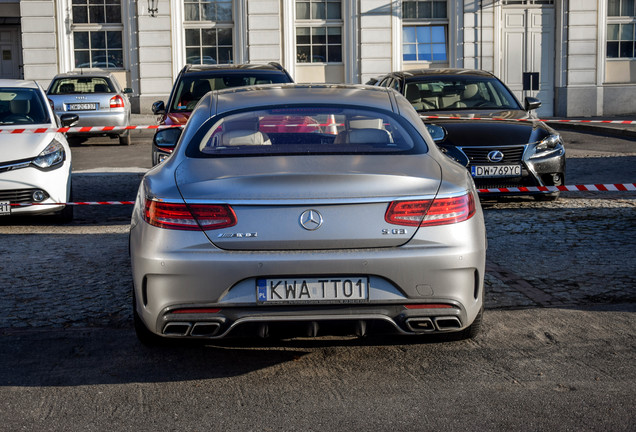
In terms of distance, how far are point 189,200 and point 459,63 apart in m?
23.5

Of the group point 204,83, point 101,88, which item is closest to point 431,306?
point 204,83

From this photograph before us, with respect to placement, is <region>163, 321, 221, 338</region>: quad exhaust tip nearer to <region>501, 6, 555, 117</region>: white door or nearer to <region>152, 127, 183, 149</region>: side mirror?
<region>152, 127, 183, 149</region>: side mirror

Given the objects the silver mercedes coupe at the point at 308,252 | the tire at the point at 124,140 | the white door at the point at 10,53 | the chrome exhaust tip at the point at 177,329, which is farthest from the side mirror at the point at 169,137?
Result: the white door at the point at 10,53

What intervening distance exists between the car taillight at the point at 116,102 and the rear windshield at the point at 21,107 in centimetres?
924

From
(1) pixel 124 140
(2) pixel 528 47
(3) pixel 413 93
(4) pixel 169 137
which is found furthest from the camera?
(2) pixel 528 47

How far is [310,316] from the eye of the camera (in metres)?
4.52

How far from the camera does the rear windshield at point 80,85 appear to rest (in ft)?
68.5

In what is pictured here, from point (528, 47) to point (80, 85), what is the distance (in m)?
12.9

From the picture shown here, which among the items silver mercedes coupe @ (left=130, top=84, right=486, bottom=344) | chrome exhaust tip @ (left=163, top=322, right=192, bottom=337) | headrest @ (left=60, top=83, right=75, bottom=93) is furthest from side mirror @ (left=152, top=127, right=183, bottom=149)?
headrest @ (left=60, top=83, right=75, bottom=93)

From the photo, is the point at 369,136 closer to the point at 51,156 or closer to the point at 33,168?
the point at 33,168

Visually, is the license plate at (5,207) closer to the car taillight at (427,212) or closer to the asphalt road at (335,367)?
the asphalt road at (335,367)

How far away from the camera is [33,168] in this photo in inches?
381

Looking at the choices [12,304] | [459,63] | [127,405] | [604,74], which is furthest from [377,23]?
[127,405]

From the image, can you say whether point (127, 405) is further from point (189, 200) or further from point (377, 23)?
point (377, 23)
